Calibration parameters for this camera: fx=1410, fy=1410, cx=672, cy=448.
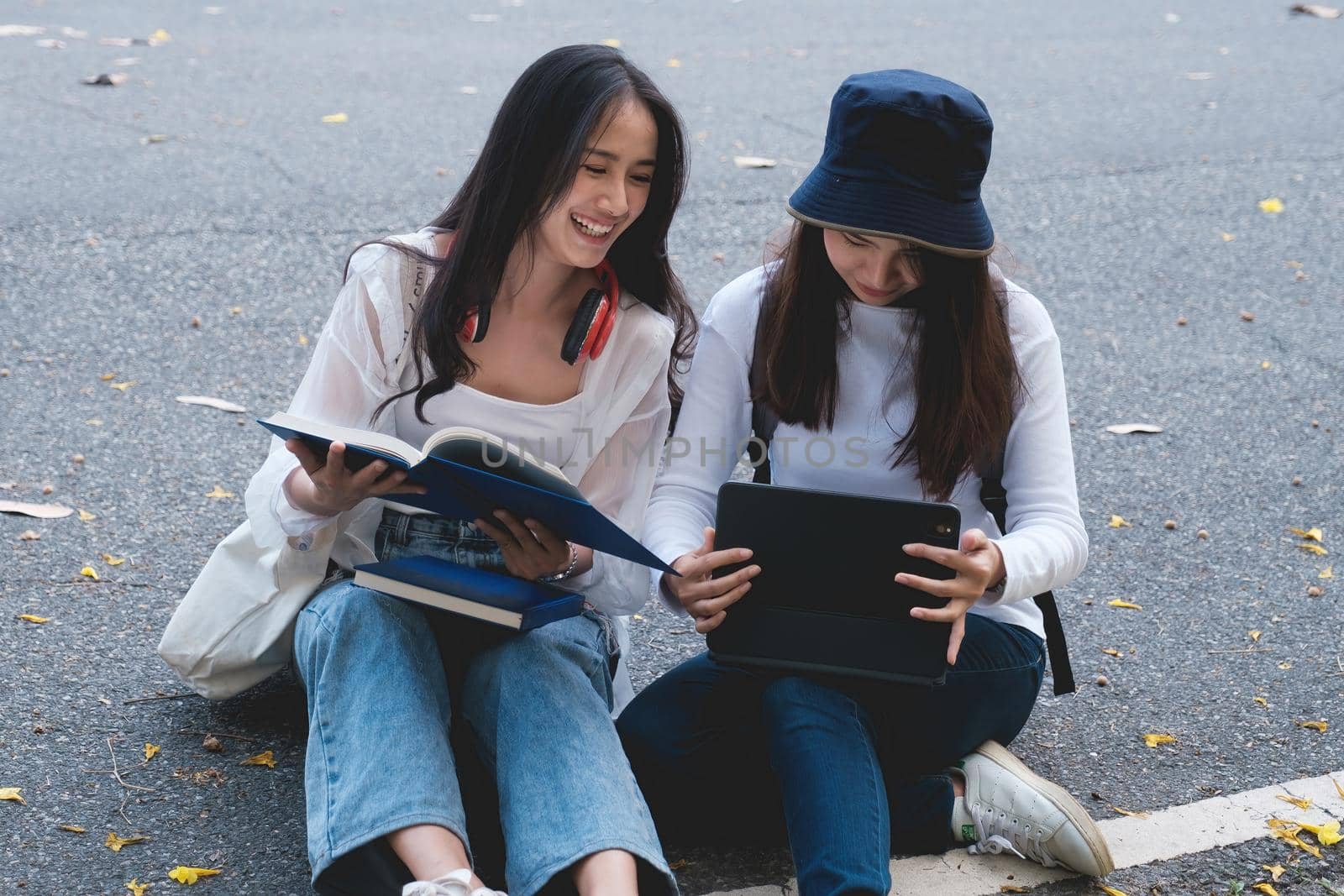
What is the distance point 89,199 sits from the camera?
18.4ft

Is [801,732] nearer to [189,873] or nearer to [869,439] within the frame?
[869,439]

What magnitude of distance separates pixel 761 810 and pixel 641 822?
52cm

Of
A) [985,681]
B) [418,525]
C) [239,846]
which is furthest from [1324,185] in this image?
[239,846]

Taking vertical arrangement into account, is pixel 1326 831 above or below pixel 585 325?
below

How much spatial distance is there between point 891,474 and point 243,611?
1.19 m

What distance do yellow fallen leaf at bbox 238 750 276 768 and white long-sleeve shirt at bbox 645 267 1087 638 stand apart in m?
0.82

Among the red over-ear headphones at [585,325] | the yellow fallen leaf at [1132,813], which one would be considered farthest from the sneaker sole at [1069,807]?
the red over-ear headphones at [585,325]

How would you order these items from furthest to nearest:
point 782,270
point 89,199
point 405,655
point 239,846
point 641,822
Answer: point 89,199
point 782,270
point 239,846
point 405,655
point 641,822

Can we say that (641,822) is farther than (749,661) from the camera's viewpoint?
No

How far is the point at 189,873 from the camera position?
2.34 meters

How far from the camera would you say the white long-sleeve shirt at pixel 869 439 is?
250cm

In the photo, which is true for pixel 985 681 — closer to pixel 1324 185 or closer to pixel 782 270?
pixel 782 270

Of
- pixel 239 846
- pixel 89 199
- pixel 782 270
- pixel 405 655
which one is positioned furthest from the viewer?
pixel 89 199

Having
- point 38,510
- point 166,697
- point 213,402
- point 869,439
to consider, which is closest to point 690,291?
point 213,402
